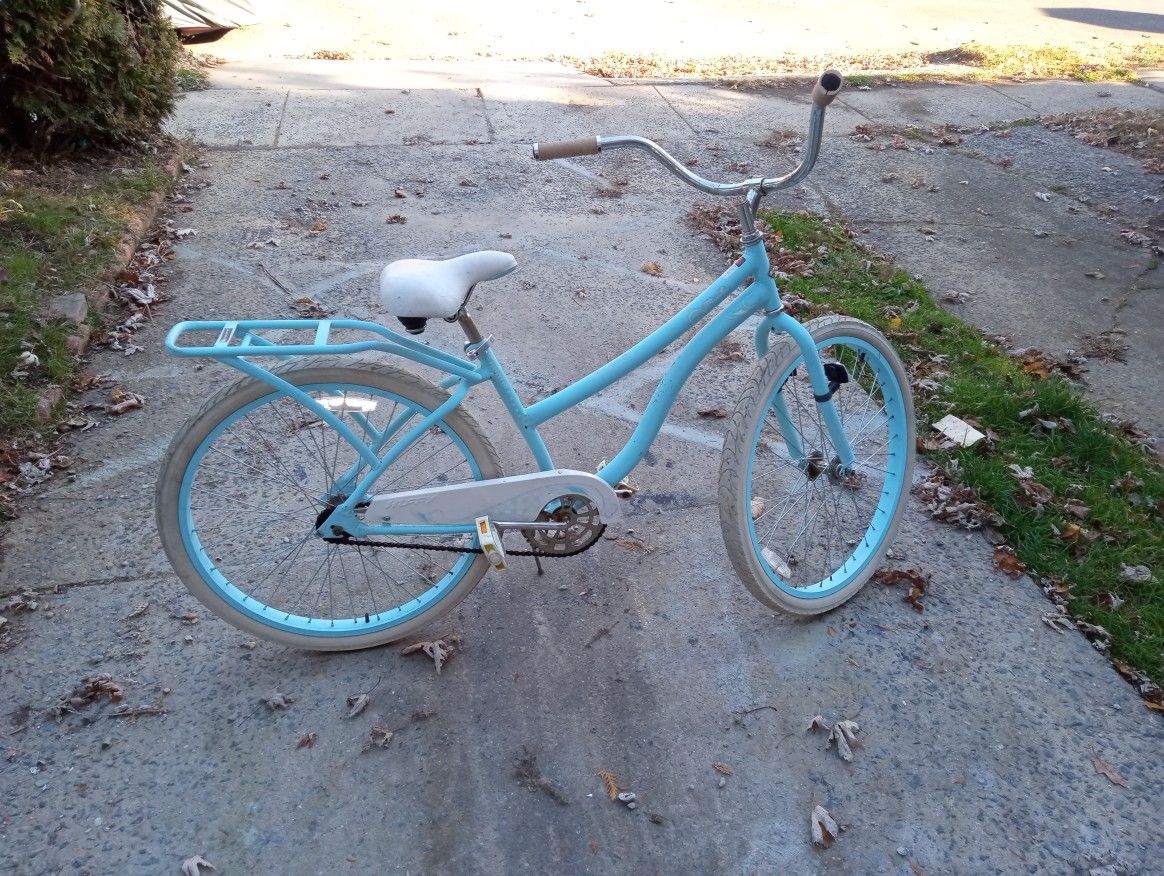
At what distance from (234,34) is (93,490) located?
782 centimetres

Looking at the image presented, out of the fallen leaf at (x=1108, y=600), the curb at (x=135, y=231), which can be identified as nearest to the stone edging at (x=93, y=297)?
the curb at (x=135, y=231)

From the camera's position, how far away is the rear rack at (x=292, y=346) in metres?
2.21

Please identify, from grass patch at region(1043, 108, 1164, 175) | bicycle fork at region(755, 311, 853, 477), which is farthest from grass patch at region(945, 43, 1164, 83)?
bicycle fork at region(755, 311, 853, 477)

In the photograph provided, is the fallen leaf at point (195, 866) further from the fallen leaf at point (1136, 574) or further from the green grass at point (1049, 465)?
the fallen leaf at point (1136, 574)

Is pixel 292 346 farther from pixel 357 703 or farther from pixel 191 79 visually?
pixel 191 79

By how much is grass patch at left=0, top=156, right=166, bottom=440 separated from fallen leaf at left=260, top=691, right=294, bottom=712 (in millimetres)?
1791

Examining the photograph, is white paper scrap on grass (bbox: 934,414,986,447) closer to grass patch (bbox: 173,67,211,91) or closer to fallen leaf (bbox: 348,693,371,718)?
fallen leaf (bbox: 348,693,371,718)

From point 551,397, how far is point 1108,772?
197 cm

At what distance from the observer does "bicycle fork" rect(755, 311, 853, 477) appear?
104 inches

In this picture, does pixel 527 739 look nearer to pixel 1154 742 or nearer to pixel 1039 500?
pixel 1154 742

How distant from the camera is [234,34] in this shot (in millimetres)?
9469

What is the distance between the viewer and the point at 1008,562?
128 inches

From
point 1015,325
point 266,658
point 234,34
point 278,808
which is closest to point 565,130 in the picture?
point 1015,325

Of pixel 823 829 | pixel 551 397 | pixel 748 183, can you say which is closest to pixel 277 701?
pixel 551 397
